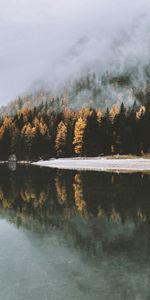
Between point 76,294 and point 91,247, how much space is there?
418cm

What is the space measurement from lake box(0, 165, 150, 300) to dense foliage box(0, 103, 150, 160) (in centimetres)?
8473

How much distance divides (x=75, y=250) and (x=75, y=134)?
355 ft

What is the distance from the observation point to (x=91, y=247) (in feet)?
42.2

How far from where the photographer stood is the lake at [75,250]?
356 inches

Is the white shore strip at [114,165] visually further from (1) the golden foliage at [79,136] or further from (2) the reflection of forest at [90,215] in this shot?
(2) the reflection of forest at [90,215]

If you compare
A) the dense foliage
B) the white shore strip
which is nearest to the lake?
the white shore strip

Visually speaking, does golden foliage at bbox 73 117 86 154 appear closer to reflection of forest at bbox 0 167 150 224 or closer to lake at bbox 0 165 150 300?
reflection of forest at bbox 0 167 150 224

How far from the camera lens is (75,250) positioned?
12.4m

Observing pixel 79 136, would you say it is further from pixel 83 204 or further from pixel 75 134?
pixel 83 204

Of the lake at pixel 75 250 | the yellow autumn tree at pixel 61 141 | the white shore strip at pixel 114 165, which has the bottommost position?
the yellow autumn tree at pixel 61 141

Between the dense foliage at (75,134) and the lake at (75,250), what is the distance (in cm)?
8473

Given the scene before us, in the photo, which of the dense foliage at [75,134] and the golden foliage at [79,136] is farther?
the golden foliage at [79,136]

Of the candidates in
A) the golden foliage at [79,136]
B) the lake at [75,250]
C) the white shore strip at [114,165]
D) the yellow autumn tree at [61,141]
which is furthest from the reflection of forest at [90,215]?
the yellow autumn tree at [61,141]

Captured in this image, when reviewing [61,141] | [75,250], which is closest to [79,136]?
[61,141]
